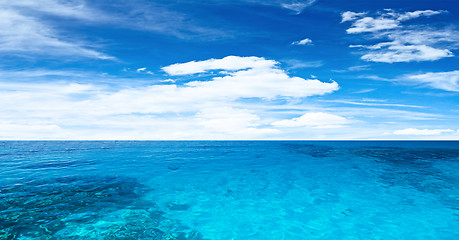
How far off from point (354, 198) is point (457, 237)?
256 inches

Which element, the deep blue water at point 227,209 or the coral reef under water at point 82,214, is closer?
the coral reef under water at point 82,214

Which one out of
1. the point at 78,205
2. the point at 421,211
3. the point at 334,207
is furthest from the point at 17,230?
the point at 421,211

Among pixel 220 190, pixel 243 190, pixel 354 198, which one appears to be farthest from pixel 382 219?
pixel 220 190

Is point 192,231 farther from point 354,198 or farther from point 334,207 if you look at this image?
point 354,198

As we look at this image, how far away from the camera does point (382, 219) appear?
13.9 meters

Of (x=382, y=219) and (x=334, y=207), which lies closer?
(x=382, y=219)

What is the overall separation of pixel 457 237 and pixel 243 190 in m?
14.3

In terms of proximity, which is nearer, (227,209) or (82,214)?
(82,214)

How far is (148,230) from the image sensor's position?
12.0 meters

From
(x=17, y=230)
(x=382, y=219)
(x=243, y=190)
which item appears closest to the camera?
(x=17, y=230)

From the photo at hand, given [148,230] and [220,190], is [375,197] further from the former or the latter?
[148,230]

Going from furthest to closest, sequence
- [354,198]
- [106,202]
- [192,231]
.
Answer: [354,198] → [106,202] → [192,231]

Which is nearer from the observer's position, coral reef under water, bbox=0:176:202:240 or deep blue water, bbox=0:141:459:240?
coral reef under water, bbox=0:176:202:240

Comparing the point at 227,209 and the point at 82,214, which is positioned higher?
the point at 82,214
